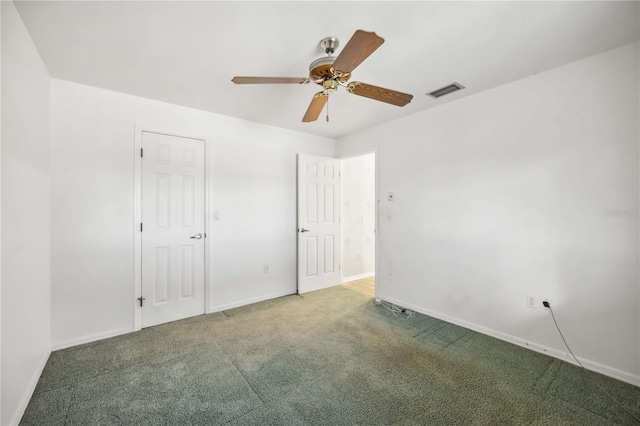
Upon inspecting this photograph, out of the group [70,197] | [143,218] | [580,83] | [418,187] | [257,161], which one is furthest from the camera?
[257,161]

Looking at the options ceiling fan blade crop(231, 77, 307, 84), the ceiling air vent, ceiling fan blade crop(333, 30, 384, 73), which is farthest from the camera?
the ceiling air vent

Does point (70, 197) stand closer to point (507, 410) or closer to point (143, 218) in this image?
point (143, 218)

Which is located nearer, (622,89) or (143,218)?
(622,89)

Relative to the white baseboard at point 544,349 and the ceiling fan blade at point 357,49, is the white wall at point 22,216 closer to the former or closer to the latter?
the ceiling fan blade at point 357,49

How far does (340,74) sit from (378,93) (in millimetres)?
358

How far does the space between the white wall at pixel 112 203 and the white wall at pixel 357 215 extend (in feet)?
5.50

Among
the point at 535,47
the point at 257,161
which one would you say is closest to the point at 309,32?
the point at 535,47

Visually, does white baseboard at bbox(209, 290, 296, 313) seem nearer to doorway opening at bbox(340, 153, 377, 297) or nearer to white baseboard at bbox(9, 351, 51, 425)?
doorway opening at bbox(340, 153, 377, 297)

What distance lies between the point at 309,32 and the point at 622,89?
7.65 feet

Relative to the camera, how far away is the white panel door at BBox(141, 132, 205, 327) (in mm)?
2867

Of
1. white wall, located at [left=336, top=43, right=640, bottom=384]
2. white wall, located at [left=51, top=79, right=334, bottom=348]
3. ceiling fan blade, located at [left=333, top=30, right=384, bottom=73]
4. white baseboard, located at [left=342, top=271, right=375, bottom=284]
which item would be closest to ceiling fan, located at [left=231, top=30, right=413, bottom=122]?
ceiling fan blade, located at [left=333, top=30, right=384, bottom=73]

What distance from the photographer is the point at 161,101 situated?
2.93m

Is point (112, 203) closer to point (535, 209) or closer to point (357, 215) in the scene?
point (357, 215)

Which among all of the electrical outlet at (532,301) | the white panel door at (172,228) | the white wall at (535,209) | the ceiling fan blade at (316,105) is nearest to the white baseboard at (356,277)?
the white wall at (535,209)
